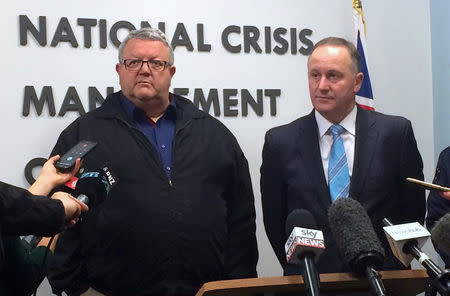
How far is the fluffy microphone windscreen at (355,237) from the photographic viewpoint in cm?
198

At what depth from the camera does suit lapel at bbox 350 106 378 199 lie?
3.21m

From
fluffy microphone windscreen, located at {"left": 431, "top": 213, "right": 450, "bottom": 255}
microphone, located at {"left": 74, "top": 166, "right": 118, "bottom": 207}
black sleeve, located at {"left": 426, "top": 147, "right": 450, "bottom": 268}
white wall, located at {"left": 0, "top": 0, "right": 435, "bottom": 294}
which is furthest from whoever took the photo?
white wall, located at {"left": 0, "top": 0, "right": 435, "bottom": 294}

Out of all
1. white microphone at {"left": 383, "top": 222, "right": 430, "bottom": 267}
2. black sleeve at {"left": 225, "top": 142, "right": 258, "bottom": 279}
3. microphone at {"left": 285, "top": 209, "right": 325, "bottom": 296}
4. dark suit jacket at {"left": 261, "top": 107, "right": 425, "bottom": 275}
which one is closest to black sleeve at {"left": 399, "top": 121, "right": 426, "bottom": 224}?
dark suit jacket at {"left": 261, "top": 107, "right": 425, "bottom": 275}

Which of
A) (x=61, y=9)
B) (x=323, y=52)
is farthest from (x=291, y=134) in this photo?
(x=61, y=9)

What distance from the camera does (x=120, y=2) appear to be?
4305 mm

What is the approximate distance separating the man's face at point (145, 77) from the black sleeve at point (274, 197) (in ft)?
2.03

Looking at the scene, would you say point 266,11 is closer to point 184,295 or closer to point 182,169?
point 182,169

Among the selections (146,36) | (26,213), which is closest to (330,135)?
(146,36)

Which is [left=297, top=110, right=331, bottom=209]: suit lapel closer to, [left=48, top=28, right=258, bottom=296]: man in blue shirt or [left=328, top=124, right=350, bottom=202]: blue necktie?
[left=328, top=124, right=350, bottom=202]: blue necktie

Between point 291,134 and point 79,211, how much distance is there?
55.2 inches

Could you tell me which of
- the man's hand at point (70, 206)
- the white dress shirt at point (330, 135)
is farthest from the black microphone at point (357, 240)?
the white dress shirt at point (330, 135)

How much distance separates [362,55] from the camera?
4609 mm

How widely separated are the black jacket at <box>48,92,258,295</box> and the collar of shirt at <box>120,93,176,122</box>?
0.04 meters

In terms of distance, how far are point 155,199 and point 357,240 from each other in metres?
1.54
